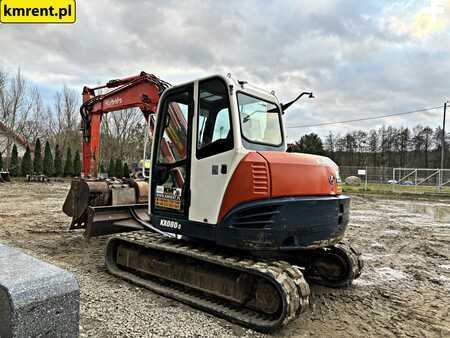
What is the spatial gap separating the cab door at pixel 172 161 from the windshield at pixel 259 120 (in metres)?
0.69

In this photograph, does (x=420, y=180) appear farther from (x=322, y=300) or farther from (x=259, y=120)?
(x=259, y=120)

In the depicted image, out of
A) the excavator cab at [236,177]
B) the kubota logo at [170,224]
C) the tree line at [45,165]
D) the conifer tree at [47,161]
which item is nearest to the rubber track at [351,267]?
the excavator cab at [236,177]

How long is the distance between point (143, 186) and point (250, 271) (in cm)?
392

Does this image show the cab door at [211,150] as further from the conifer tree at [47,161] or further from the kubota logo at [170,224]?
the conifer tree at [47,161]

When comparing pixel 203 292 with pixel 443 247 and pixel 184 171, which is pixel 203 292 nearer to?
pixel 184 171

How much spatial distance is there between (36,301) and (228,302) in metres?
2.30

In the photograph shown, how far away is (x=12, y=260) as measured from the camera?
2625mm

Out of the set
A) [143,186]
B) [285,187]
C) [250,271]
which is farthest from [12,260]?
[143,186]

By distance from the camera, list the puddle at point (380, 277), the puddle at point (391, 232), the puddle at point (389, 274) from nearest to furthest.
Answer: the puddle at point (380, 277) → the puddle at point (389, 274) → the puddle at point (391, 232)

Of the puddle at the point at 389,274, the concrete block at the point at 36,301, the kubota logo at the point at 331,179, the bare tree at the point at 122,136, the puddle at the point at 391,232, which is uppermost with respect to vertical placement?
the bare tree at the point at 122,136

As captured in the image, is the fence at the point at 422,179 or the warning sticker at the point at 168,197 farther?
the fence at the point at 422,179

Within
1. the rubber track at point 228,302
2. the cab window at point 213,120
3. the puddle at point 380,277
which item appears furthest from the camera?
the puddle at point 380,277

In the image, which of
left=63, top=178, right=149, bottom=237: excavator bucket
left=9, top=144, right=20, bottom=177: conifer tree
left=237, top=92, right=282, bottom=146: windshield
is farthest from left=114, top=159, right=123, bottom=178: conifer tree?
left=237, top=92, right=282, bottom=146: windshield

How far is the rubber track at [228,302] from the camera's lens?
11.3ft
